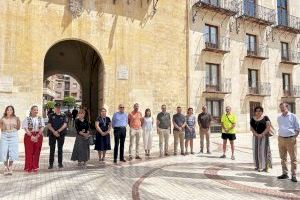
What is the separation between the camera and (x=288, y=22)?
27.3 metres

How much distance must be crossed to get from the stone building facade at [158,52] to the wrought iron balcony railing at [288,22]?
9cm

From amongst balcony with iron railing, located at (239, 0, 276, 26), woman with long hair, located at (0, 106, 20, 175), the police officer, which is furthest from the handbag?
balcony with iron railing, located at (239, 0, 276, 26)

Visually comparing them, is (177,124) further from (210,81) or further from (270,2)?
(270,2)

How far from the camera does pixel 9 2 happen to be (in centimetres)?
1505

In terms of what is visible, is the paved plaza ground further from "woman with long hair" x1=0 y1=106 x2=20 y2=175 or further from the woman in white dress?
the woman in white dress

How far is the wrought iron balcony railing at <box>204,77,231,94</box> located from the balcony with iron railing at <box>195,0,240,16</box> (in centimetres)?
467

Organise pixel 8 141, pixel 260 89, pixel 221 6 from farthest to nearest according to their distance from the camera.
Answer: pixel 260 89 < pixel 221 6 < pixel 8 141

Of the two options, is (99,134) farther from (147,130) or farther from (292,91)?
(292,91)

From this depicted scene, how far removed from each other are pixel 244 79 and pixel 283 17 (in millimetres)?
7808

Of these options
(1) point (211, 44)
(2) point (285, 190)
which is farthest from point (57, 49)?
(2) point (285, 190)

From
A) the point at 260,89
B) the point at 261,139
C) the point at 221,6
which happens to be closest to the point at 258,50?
the point at 260,89

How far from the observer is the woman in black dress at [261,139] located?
8.91 m

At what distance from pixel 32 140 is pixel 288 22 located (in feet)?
81.8

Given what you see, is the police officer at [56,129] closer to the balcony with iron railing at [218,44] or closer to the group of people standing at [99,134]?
the group of people standing at [99,134]
